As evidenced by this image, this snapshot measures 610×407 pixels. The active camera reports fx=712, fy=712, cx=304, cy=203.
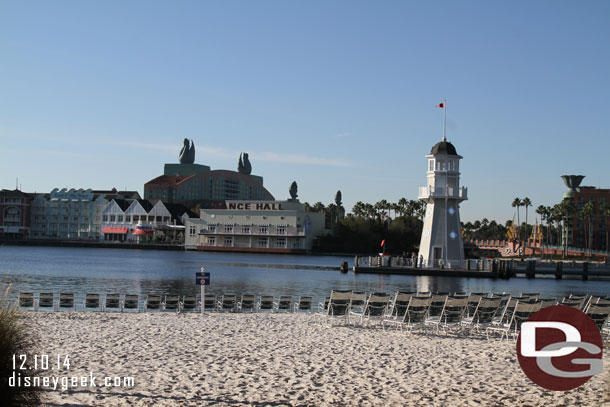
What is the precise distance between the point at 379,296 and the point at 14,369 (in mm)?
11735

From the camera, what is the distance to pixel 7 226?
169875 millimetres

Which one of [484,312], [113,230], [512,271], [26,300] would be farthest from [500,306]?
[113,230]

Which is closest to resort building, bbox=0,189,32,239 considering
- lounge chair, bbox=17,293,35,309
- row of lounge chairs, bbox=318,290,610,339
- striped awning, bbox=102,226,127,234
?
striped awning, bbox=102,226,127,234

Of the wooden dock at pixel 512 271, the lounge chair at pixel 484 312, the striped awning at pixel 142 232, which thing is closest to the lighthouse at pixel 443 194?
the wooden dock at pixel 512 271

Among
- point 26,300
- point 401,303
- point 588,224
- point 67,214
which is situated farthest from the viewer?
point 67,214

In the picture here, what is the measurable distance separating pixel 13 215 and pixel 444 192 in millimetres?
139617

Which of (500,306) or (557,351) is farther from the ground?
(557,351)

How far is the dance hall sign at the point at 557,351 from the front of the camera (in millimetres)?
9539

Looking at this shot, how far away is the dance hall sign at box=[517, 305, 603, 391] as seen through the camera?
31.3 ft

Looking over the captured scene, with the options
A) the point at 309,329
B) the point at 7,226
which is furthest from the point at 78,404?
the point at 7,226

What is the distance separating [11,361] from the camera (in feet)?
25.5

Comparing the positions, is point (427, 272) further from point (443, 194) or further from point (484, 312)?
point (484, 312)

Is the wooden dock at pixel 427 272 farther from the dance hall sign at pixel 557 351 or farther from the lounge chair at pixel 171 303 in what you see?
the dance hall sign at pixel 557 351

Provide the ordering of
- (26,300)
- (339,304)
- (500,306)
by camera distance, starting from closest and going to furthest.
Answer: (339,304) → (26,300) → (500,306)
